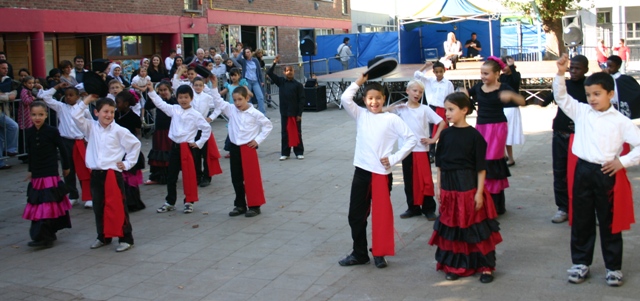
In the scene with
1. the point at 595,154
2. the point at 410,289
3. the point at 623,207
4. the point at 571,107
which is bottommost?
the point at 410,289

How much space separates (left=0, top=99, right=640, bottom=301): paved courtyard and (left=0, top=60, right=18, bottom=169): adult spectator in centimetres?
252

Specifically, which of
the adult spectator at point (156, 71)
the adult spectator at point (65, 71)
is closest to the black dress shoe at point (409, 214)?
the adult spectator at point (65, 71)

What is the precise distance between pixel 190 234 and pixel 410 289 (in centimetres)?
301

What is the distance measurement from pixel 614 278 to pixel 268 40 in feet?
89.4

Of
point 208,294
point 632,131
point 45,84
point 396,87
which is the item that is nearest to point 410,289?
point 208,294

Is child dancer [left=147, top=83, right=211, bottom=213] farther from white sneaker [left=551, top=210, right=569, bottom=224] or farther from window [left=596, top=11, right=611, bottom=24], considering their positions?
window [left=596, top=11, right=611, bottom=24]

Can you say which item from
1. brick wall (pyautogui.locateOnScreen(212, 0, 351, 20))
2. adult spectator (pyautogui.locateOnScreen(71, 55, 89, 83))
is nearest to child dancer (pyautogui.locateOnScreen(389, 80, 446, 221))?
adult spectator (pyautogui.locateOnScreen(71, 55, 89, 83))

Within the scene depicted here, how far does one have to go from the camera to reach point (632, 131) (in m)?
5.43

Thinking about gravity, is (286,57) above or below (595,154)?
above

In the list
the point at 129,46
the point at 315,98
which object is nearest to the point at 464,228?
the point at 315,98

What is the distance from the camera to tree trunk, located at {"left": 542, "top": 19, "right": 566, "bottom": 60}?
1142 inches

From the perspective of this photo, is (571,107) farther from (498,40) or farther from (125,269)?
(498,40)

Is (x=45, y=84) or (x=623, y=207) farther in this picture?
(x=45, y=84)

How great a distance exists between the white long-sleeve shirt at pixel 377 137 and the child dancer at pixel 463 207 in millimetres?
376
